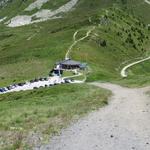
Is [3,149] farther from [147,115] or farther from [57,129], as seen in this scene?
[147,115]

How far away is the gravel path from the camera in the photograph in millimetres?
26875

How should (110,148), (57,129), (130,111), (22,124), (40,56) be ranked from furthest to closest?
(40,56) → (130,111) → (22,124) → (57,129) → (110,148)

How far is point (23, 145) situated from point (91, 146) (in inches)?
165

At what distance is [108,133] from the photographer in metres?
30.5

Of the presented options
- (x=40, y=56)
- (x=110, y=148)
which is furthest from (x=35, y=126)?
(x=40, y=56)

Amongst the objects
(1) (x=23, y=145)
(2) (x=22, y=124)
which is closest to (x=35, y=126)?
(2) (x=22, y=124)

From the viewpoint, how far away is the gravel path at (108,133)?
26875mm

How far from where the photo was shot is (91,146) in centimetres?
2681

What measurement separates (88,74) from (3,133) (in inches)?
4402

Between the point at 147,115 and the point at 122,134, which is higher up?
the point at 122,134

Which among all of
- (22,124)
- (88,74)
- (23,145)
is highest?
(23,145)

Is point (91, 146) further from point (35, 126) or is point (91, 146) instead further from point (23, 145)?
point (35, 126)

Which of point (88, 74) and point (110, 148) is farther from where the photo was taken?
point (88, 74)

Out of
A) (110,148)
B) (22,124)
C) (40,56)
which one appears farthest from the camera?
(40,56)
